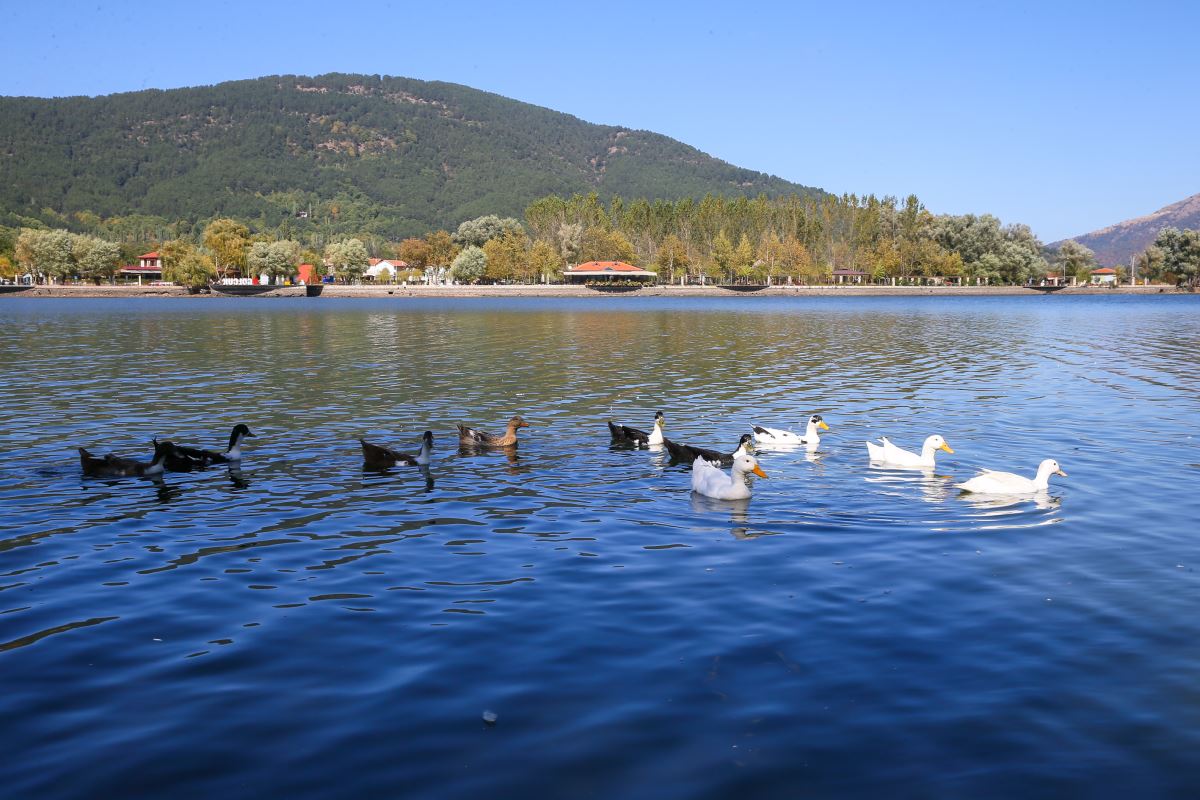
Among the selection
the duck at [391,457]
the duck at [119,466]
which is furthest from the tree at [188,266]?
the duck at [391,457]

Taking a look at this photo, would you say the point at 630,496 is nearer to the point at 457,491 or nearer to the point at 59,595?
the point at 457,491

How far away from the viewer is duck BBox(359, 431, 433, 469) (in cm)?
1836

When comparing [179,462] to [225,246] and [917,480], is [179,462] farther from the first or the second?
[225,246]

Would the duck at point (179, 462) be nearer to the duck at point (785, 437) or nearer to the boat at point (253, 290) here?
the duck at point (785, 437)

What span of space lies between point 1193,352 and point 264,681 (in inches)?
2025

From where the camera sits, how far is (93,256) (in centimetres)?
19000

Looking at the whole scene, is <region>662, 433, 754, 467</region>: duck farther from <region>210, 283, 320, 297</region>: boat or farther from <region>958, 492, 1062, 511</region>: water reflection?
<region>210, 283, 320, 297</region>: boat

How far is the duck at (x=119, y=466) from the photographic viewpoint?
57.7 feet

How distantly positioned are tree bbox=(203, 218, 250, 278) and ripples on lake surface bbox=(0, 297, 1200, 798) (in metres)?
182

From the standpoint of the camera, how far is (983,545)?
1310cm

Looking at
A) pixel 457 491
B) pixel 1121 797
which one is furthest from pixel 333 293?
pixel 1121 797

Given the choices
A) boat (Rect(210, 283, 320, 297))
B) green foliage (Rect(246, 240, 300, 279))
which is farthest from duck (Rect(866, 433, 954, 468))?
green foliage (Rect(246, 240, 300, 279))

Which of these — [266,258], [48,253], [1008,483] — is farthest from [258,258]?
[1008,483]

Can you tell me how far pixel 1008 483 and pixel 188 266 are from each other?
183m
